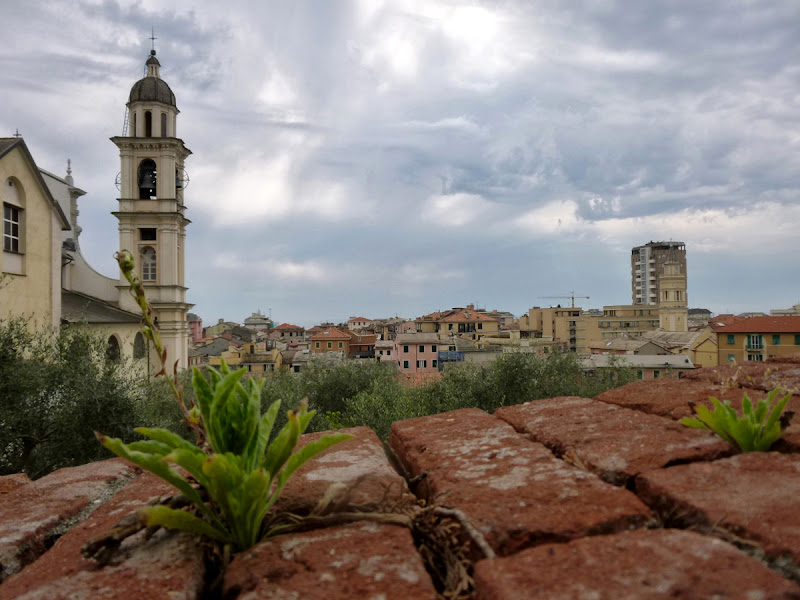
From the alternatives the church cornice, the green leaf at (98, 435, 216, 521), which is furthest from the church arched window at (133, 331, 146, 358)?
the green leaf at (98, 435, 216, 521)

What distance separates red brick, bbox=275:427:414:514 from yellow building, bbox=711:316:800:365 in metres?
44.2

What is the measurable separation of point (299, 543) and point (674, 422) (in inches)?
57.3

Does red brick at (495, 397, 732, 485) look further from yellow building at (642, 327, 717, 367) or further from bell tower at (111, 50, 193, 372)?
yellow building at (642, 327, 717, 367)

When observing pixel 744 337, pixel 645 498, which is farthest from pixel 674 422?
pixel 744 337

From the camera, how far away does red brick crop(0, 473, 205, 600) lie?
45.3 inches

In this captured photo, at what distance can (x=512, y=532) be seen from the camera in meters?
1.26

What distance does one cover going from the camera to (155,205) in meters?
31.2

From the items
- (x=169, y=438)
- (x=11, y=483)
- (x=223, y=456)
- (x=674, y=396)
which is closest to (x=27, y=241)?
(x=11, y=483)

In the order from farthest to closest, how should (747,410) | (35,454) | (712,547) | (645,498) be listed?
(35,454) < (747,410) < (645,498) < (712,547)

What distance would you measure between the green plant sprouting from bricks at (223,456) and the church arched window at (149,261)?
33.3 metres

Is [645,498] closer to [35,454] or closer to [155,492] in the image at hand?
[155,492]

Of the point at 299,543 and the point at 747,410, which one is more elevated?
the point at 747,410

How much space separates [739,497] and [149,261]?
3442cm

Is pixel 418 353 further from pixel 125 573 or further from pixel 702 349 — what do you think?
pixel 125 573
